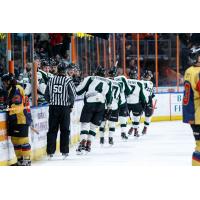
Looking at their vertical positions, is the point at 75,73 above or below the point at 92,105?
above

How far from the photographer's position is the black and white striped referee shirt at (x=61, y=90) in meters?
8.45

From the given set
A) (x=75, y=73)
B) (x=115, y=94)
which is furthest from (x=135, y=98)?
(x=75, y=73)

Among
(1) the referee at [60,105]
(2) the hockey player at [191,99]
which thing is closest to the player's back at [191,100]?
(2) the hockey player at [191,99]

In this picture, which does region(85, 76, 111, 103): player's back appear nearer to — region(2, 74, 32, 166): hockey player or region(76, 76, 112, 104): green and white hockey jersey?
region(76, 76, 112, 104): green and white hockey jersey

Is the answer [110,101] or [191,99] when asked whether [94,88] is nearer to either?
[110,101]

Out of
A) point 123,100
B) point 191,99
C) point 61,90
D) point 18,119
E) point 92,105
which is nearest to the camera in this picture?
point 191,99

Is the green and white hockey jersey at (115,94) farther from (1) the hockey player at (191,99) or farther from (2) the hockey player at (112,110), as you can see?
(1) the hockey player at (191,99)

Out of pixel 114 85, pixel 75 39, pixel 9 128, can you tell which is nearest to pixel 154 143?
pixel 114 85

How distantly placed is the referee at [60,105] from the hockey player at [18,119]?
82cm

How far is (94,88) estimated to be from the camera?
914 cm

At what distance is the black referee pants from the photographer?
28.0 feet

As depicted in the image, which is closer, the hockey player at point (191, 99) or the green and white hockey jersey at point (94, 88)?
the hockey player at point (191, 99)

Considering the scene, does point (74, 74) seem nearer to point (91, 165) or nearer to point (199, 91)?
point (91, 165)

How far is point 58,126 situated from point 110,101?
3.72ft
